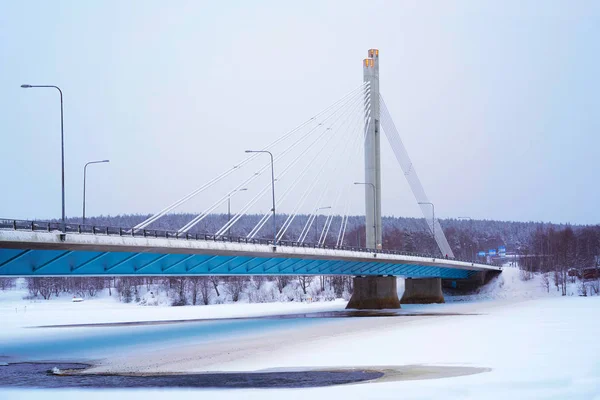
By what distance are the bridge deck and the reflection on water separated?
9519mm

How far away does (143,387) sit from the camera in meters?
23.8

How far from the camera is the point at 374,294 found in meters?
85.9

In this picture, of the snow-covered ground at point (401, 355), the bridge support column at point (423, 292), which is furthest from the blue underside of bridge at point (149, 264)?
the bridge support column at point (423, 292)

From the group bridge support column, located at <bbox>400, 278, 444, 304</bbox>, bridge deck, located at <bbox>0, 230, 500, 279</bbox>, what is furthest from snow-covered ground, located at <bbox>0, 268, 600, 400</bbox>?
bridge support column, located at <bbox>400, 278, 444, 304</bbox>

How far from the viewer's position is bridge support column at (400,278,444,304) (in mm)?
100562

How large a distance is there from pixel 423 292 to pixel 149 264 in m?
57.2

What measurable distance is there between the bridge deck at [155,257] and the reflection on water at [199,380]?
952 cm

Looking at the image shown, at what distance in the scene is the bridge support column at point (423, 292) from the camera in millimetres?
100562

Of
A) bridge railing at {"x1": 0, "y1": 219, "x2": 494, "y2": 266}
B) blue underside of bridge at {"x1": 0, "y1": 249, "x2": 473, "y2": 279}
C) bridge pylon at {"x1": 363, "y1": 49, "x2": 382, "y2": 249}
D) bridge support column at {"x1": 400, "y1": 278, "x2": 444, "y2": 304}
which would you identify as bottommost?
bridge support column at {"x1": 400, "y1": 278, "x2": 444, "y2": 304}

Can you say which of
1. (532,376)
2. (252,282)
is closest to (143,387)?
(532,376)

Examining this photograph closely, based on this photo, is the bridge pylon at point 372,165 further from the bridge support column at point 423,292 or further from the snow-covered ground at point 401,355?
the snow-covered ground at point 401,355

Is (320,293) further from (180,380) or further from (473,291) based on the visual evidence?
(180,380)

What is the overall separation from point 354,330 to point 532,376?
1072 inches

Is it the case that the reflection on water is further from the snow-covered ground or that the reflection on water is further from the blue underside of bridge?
the blue underside of bridge
